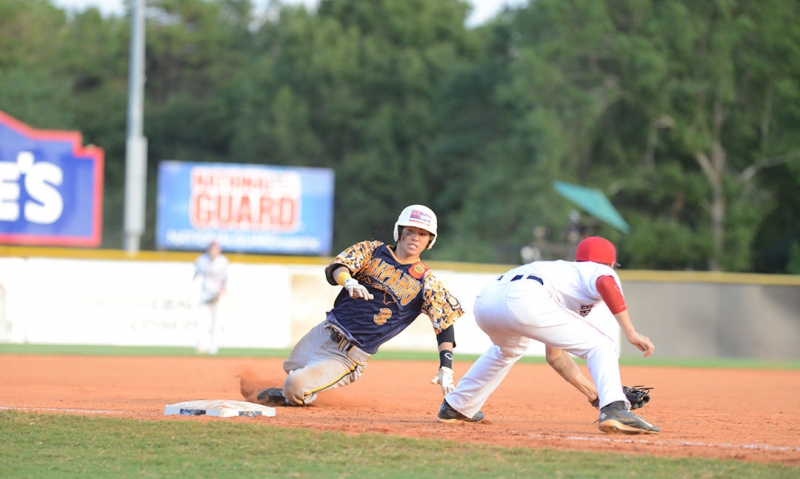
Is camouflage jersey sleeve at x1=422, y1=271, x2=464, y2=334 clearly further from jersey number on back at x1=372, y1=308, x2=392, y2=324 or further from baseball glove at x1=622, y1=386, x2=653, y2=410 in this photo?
baseball glove at x1=622, y1=386, x2=653, y2=410

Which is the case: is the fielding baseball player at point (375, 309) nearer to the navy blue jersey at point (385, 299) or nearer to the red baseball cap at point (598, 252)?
the navy blue jersey at point (385, 299)

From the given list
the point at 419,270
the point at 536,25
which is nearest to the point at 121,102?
the point at 536,25

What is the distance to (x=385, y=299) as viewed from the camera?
7789mm

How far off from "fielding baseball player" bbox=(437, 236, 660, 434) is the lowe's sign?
55.6 ft

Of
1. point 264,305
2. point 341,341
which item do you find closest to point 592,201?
point 264,305

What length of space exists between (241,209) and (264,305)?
4.60 meters

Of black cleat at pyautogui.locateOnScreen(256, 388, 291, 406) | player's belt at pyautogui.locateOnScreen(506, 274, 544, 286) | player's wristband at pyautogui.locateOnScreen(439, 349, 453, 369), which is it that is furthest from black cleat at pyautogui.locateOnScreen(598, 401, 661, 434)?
black cleat at pyautogui.locateOnScreen(256, 388, 291, 406)

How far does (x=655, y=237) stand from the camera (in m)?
37.8

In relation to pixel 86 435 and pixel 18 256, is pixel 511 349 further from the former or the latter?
pixel 18 256

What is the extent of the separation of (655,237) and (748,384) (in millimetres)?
24641

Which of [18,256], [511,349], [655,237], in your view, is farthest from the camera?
[655,237]

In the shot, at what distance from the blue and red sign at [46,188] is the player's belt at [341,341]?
14.9 meters

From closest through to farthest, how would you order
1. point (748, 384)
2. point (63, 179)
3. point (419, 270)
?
point (419, 270) → point (748, 384) → point (63, 179)

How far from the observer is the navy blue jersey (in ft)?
24.9
